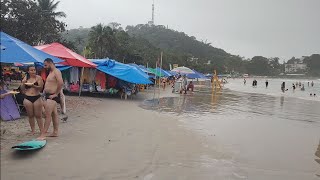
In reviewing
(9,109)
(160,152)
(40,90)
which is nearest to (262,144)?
(160,152)

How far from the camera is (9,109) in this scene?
9.33 meters

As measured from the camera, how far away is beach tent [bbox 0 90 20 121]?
9.03 m

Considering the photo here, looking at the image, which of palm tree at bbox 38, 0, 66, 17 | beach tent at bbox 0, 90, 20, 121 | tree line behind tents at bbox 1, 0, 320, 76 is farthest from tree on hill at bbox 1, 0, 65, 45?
beach tent at bbox 0, 90, 20, 121

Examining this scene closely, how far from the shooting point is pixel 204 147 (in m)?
8.41

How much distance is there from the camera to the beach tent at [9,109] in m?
9.03

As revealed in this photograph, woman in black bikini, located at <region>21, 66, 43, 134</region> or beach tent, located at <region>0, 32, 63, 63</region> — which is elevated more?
beach tent, located at <region>0, 32, 63, 63</region>

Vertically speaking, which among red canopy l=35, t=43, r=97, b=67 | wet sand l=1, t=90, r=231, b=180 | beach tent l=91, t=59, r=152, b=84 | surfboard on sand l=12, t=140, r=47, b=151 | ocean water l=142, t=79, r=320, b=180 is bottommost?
ocean water l=142, t=79, r=320, b=180

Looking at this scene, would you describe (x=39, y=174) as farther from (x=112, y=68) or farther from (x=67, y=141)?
(x=112, y=68)

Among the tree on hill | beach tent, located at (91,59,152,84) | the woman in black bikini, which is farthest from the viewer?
the tree on hill

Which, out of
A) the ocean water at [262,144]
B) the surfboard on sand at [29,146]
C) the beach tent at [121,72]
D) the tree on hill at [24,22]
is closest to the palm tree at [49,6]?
the tree on hill at [24,22]

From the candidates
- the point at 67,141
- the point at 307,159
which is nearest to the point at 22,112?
the point at 67,141

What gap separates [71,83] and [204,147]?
507 inches

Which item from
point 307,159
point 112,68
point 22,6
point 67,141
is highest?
point 22,6

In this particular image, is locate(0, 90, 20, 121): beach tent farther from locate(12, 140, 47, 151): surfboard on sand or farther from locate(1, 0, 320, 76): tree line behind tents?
locate(1, 0, 320, 76): tree line behind tents
